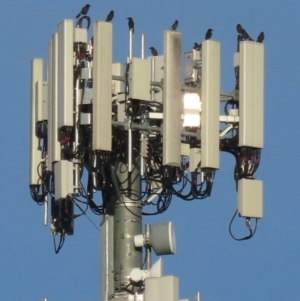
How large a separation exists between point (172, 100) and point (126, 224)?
3.31m

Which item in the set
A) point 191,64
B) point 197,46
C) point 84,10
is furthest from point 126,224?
point 84,10

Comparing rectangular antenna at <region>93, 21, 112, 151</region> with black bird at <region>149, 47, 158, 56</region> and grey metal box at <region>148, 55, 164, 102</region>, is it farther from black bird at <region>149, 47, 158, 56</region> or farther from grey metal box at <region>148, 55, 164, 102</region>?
black bird at <region>149, 47, 158, 56</region>

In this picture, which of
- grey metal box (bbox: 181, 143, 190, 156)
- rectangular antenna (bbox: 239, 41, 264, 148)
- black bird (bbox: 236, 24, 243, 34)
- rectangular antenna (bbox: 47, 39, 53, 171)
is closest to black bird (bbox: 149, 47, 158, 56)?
black bird (bbox: 236, 24, 243, 34)

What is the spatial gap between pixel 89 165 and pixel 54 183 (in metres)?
1.36

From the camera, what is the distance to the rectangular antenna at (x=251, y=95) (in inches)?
3438

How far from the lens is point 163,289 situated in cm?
8475

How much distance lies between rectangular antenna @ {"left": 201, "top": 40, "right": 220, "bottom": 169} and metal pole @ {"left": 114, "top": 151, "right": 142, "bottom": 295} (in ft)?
5.72

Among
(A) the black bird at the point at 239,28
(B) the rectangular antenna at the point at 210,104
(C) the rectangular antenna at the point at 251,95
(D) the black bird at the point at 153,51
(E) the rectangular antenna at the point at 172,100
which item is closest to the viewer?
(E) the rectangular antenna at the point at 172,100

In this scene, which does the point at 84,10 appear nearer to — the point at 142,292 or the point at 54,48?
the point at 54,48

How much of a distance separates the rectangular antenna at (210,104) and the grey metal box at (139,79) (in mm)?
1628

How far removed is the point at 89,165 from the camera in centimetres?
8600

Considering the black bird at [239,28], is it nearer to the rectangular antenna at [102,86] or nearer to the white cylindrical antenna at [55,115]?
the rectangular antenna at [102,86]

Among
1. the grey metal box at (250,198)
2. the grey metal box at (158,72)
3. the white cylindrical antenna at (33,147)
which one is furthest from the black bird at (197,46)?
the white cylindrical antenna at (33,147)

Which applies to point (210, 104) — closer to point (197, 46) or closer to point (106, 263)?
point (197, 46)
